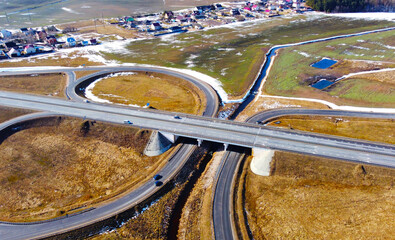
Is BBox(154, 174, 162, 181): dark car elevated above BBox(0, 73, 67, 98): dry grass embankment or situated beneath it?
situated beneath

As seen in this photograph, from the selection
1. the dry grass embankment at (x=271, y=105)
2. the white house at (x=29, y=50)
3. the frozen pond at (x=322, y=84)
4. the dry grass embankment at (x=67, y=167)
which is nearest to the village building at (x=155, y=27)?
the white house at (x=29, y=50)

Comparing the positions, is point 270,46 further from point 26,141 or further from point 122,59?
point 26,141

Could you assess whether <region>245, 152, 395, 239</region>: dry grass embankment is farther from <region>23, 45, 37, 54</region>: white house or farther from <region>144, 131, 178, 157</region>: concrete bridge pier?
<region>23, 45, 37, 54</region>: white house

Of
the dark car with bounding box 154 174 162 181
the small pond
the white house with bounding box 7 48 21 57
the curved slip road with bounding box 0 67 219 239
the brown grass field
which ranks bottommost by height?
the curved slip road with bounding box 0 67 219 239

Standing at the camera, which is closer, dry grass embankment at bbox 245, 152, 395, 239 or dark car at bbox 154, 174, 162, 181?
dry grass embankment at bbox 245, 152, 395, 239

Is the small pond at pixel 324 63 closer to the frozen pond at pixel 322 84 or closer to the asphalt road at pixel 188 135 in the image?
the frozen pond at pixel 322 84

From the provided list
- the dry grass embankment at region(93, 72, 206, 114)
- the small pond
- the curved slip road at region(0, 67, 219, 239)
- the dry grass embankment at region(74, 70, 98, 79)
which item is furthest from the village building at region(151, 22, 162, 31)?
the curved slip road at region(0, 67, 219, 239)

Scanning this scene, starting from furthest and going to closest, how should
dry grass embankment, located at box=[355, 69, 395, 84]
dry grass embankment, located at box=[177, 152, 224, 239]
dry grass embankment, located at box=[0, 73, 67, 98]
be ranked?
dry grass embankment, located at box=[355, 69, 395, 84]
dry grass embankment, located at box=[0, 73, 67, 98]
dry grass embankment, located at box=[177, 152, 224, 239]

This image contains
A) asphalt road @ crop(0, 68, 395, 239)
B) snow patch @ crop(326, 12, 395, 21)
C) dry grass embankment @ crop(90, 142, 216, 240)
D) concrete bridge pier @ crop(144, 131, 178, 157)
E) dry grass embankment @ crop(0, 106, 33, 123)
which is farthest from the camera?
snow patch @ crop(326, 12, 395, 21)

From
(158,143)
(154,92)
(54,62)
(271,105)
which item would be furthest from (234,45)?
(54,62)
